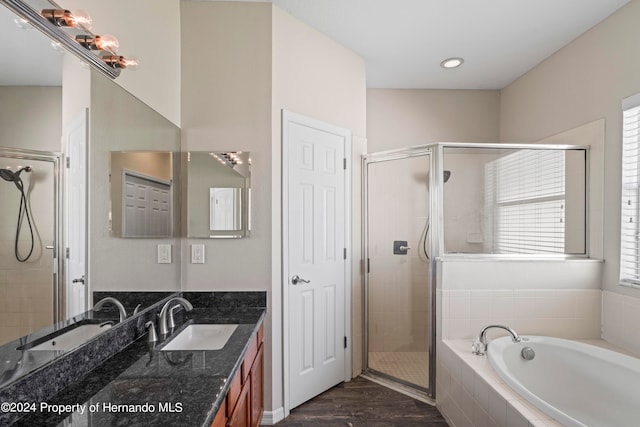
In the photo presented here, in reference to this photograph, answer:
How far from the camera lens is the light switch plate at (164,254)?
80.0 inches

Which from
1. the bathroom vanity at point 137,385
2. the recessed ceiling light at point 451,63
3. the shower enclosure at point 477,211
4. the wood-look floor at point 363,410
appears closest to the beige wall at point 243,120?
the wood-look floor at point 363,410

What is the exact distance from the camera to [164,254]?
2.07 meters

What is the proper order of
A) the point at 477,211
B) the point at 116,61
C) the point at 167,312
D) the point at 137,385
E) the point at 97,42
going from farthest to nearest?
the point at 477,211, the point at 167,312, the point at 116,61, the point at 97,42, the point at 137,385

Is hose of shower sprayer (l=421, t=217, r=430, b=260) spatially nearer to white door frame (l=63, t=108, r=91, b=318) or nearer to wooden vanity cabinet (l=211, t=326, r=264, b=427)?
wooden vanity cabinet (l=211, t=326, r=264, b=427)

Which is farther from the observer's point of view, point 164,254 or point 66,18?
point 164,254

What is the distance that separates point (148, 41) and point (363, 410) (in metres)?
2.71

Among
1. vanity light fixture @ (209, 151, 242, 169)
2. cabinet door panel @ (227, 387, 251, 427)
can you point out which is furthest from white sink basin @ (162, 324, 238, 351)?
vanity light fixture @ (209, 151, 242, 169)

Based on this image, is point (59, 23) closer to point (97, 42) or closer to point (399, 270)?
point (97, 42)

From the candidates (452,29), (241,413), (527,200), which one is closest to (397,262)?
(527,200)

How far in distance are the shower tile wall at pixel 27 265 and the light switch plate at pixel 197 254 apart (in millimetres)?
1137

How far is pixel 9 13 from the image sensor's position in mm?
985

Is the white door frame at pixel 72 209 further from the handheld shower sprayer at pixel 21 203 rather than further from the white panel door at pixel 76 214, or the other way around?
the handheld shower sprayer at pixel 21 203

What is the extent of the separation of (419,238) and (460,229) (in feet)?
1.04

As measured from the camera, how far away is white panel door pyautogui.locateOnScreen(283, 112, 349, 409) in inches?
95.7
